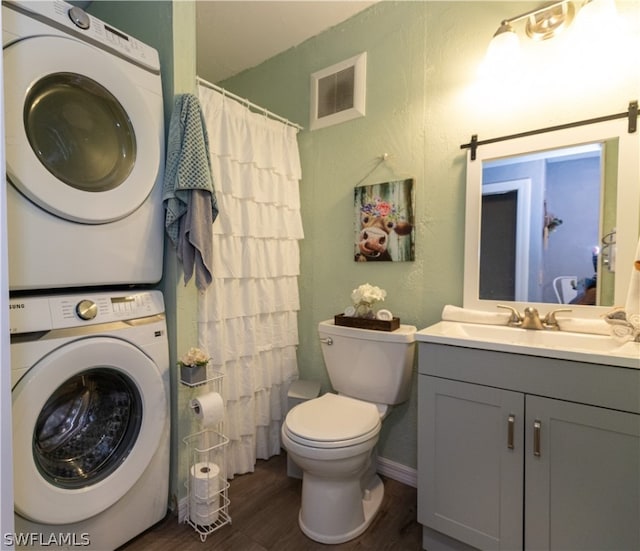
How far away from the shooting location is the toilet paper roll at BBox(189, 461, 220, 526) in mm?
1394

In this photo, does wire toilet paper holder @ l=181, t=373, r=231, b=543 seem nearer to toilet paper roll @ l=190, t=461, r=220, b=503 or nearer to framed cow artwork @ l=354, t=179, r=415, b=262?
toilet paper roll @ l=190, t=461, r=220, b=503

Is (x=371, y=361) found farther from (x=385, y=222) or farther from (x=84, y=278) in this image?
(x=84, y=278)

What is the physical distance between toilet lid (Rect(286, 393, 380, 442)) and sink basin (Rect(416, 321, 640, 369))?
0.44m

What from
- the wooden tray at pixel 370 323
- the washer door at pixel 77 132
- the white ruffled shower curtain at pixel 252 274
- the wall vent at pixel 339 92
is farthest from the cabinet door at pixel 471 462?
the wall vent at pixel 339 92

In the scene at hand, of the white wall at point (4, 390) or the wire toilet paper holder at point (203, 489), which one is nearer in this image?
the white wall at point (4, 390)

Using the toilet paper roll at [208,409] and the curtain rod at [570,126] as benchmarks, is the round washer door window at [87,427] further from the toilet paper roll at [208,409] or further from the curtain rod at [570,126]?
the curtain rod at [570,126]

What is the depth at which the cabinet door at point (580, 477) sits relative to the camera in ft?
3.16

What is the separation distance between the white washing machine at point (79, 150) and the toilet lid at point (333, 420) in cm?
85

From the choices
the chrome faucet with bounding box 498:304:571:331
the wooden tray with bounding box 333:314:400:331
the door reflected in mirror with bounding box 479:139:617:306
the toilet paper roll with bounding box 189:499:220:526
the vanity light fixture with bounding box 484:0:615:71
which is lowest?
the toilet paper roll with bounding box 189:499:220:526

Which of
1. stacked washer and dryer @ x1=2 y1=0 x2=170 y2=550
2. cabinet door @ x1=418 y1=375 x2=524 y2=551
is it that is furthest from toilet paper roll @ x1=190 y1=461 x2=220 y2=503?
cabinet door @ x1=418 y1=375 x2=524 y2=551

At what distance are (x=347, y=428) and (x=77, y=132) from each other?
1470mm

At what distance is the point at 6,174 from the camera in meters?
0.97

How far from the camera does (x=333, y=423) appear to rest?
1392mm

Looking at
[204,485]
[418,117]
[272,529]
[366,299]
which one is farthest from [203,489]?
[418,117]
